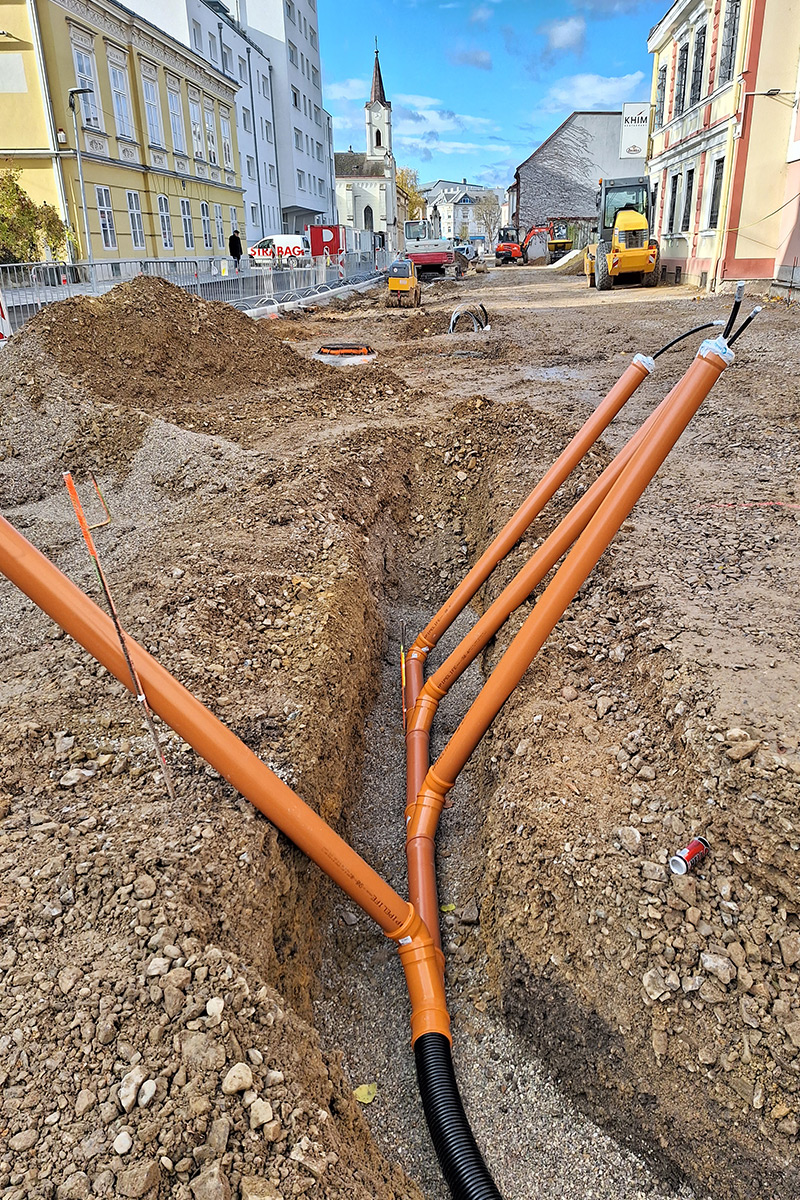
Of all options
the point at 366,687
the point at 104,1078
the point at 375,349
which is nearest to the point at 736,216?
the point at 375,349

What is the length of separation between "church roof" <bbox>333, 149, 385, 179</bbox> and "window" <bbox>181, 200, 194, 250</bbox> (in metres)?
45.1

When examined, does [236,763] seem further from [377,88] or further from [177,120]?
[377,88]

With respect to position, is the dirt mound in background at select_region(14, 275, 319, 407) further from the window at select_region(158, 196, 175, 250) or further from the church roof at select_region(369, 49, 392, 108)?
the church roof at select_region(369, 49, 392, 108)

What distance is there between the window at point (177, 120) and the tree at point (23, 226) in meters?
9.77

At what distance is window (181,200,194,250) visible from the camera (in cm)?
2785

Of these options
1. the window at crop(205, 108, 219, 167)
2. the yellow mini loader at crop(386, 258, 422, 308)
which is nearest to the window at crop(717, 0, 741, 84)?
the yellow mini loader at crop(386, 258, 422, 308)

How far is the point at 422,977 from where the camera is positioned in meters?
3.36

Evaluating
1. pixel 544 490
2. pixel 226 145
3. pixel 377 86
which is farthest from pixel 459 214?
pixel 544 490

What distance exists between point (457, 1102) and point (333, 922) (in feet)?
3.82

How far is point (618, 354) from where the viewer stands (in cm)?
1292

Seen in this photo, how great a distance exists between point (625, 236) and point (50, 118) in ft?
50.9

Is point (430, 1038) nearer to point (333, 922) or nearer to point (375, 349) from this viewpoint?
point (333, 922)

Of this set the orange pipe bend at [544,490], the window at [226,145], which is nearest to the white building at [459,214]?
the window at [226,145]

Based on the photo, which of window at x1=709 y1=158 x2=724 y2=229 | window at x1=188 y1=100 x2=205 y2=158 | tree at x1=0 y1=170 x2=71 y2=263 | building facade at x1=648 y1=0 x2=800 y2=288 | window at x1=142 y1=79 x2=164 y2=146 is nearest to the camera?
building facade at x1=648 y1=0 x2=800 y2=288
